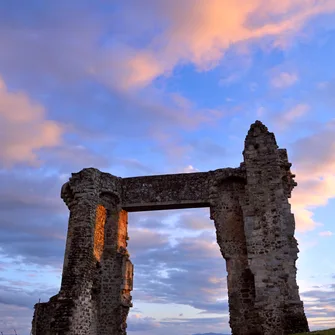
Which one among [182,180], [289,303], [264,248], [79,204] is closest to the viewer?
[289,303]

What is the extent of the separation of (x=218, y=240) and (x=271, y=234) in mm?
2008

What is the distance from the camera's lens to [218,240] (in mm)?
14367

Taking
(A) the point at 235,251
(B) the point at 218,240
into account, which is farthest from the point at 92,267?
(A) the point at 235,251

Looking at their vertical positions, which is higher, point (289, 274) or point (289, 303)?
point (289, 274)

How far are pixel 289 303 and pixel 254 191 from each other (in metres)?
3.78

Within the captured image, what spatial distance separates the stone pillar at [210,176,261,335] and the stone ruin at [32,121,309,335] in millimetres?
32

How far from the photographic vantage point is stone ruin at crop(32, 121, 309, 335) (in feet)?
40.9

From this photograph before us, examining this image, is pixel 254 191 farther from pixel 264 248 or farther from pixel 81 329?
pixel 81 329

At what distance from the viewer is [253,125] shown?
585 inches

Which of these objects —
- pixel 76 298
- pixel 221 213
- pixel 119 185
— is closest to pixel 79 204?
pixel 119 185

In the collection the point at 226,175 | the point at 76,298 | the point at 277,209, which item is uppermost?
the point at 226,175

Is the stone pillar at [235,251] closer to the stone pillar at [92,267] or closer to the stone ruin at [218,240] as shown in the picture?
the stone ruin at [218,240]

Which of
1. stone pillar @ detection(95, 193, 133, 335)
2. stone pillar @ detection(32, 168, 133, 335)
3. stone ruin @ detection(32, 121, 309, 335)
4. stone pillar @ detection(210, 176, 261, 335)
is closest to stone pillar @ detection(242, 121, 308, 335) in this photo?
stone ruin @ detection(32, 121, 309, 335)

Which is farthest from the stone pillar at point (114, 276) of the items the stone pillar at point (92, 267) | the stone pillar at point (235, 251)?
the stone pillar at point (235, 251)
